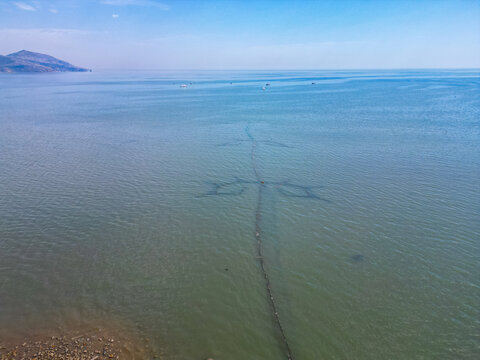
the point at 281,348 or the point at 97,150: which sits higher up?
the point at 97,150

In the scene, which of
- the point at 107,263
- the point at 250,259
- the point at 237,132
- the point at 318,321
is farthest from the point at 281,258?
the point at 237,132

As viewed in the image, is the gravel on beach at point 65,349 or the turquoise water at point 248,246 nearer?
the gravel on beach at point 65,349

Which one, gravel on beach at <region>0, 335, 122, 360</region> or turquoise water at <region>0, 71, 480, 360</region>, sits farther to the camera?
turquoise water at <region>0, 71, 480, 360</region>

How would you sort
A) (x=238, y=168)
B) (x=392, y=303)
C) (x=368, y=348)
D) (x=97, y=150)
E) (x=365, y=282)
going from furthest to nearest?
(x=97, y=150) → (x=238, y=168) → (x=365, y=282) → (x=392, y=303) → (x=368, y=348)

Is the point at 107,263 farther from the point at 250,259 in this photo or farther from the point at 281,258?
the point at 281,258

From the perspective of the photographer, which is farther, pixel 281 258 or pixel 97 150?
pixel 97 150

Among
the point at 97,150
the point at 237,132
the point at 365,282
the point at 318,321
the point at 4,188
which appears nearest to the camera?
the point at 318,321

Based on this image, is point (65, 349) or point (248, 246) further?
point (248, 246)

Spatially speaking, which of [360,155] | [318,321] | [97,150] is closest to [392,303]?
[318,321]
